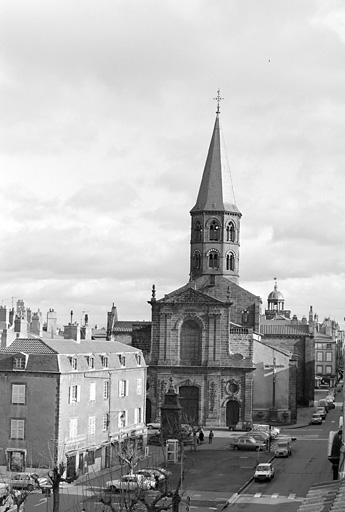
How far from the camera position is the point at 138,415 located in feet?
257

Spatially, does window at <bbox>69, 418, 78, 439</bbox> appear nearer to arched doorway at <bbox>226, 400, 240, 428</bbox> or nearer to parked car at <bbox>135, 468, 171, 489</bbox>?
parked car at <bbox>135, 468, 171, 489</bbox>

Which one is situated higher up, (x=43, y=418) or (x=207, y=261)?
(x=207, y=261)

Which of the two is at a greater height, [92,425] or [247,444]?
[92,425]

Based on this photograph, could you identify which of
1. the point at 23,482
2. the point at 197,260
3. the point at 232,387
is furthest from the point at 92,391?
the point at 197,260

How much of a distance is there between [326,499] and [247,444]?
1505 inches

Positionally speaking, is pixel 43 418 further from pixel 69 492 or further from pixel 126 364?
pixel 126 364

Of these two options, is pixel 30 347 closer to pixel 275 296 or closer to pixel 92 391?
pixel 92 391

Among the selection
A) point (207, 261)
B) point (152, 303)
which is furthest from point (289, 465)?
point (207, 261)

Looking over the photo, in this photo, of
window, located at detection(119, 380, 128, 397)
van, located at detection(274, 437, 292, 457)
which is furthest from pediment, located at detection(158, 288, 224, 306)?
van, located at detection(274, 437, 292, 457)

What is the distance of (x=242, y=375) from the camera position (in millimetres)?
96875

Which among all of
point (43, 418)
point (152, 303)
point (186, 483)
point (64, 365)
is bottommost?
point (186, 483)

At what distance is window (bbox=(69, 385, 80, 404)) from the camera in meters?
64.0

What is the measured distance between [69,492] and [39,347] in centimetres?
1260

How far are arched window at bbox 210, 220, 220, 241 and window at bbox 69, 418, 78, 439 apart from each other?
52.9 meters
